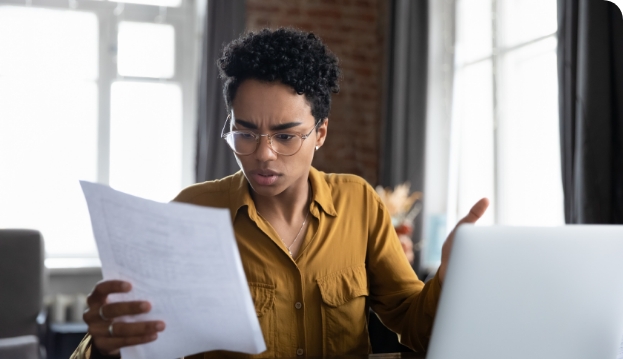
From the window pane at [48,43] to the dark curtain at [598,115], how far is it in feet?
9.88

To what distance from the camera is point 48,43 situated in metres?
3.96

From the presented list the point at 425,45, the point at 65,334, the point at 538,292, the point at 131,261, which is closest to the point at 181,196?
the point at 131,261

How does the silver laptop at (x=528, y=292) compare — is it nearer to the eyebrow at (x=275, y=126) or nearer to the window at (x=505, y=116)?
the eyebrow at (x=275, y=126)

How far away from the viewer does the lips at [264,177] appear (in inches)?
55.0

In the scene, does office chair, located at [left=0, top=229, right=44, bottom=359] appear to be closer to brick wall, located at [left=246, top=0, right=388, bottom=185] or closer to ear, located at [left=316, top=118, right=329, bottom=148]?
ear, located at [left=316, top=118, right=329, bottom=148]

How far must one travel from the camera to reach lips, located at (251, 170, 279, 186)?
1.40 m

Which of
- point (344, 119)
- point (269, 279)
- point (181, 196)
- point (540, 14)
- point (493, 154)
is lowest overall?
point (269, 279)

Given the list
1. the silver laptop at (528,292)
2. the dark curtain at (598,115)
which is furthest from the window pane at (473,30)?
the silver laptop at (528,292)

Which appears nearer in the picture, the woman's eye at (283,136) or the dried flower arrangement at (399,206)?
the woman's eye at (283,136)

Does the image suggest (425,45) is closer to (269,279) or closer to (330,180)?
(330,180)

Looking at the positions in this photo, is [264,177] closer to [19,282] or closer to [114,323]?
[114,323]

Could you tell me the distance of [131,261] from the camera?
97 centimetres

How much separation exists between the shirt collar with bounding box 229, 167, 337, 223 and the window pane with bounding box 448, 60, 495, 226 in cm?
197

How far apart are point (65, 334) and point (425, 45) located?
2.70 metres
